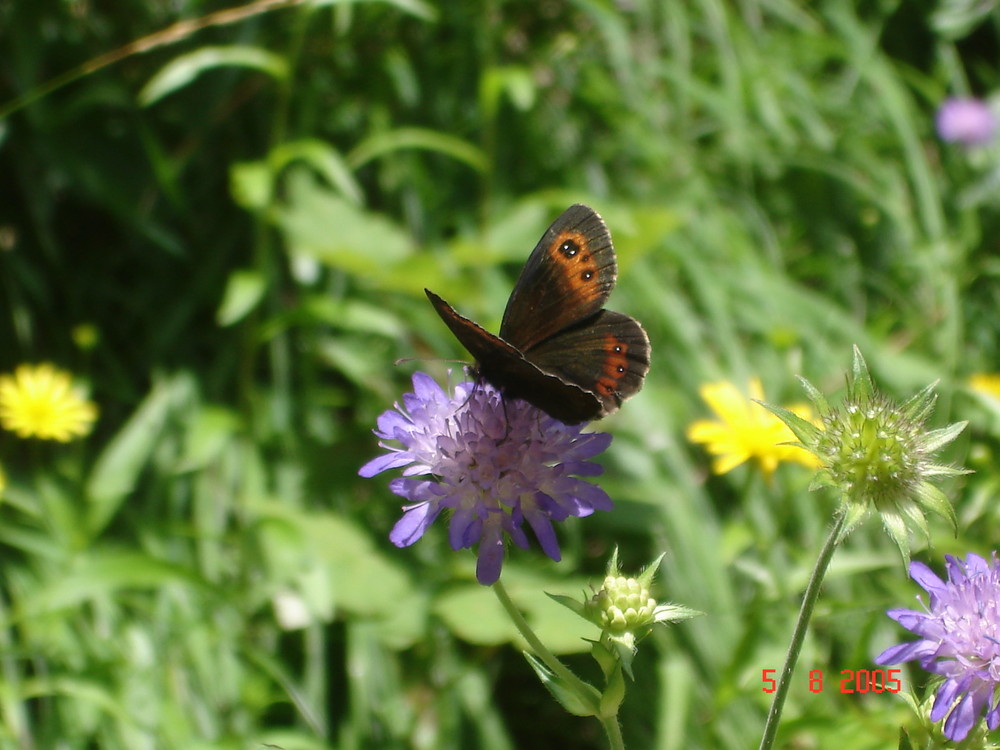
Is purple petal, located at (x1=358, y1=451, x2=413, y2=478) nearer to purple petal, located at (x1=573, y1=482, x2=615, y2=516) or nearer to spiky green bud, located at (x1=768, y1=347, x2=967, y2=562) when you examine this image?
purple petal, located at (x1=573, y1=482, x2=615, y2=516)

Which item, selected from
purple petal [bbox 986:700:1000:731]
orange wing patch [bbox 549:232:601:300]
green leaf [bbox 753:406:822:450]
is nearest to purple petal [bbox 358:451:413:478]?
orange wing patch [bbox 549:232:601:300]

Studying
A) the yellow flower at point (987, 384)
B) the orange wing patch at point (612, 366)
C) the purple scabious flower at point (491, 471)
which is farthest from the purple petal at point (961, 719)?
the yellow flower at point (987, 384)

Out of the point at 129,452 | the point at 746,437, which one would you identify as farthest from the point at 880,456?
the point at 129,452

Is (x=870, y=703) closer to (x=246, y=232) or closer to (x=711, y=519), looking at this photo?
(x=711, y=519)

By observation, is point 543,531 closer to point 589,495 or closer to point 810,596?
point 589,495

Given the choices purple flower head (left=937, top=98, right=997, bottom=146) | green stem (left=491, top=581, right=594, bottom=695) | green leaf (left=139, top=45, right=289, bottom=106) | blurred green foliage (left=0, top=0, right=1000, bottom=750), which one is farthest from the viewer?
purple flower head (left=937, top=98, right=997, bottom=146)

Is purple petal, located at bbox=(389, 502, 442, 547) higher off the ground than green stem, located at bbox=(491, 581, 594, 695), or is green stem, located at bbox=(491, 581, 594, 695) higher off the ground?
purple petal, located at bbox=(389, 502, 442, 547)

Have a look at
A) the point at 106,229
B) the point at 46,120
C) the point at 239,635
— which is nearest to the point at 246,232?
the point at 106,229
